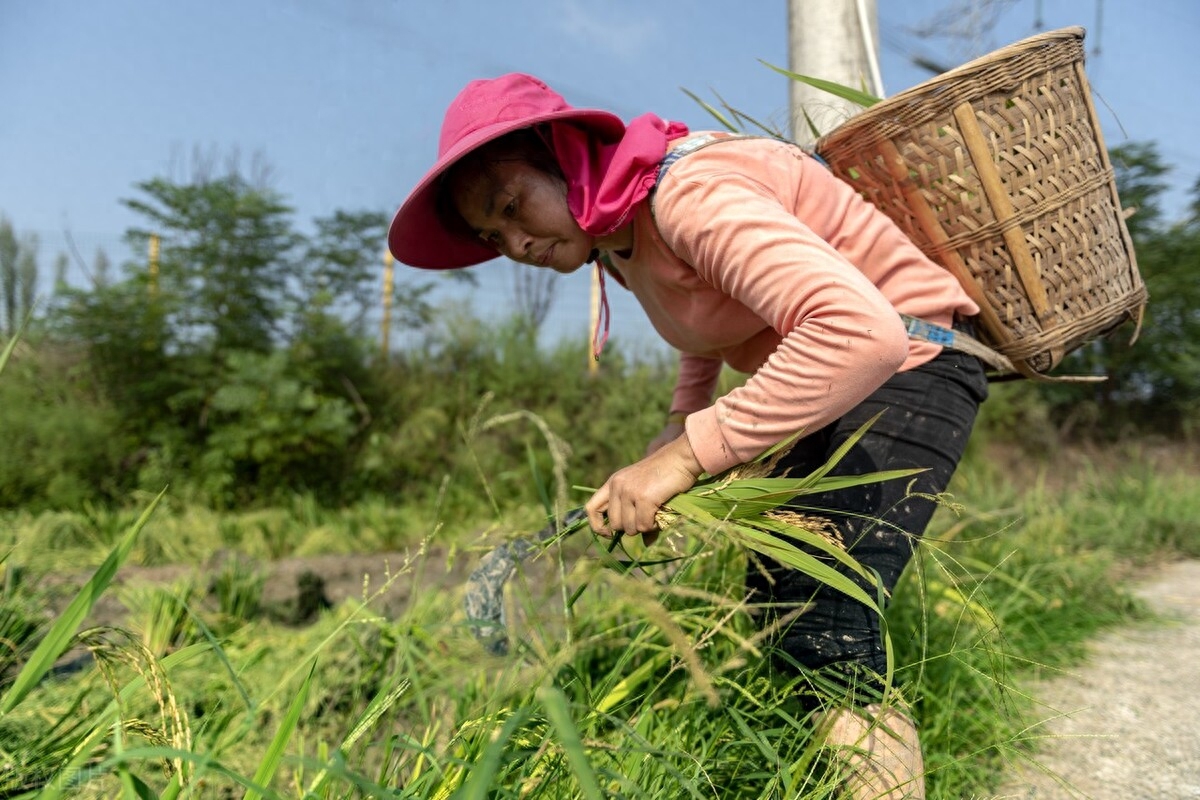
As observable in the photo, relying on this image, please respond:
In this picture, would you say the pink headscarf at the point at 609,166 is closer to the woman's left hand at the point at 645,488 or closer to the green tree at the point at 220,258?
the woman's left hand at the point at 645,488

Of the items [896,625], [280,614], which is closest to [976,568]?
[896,625]

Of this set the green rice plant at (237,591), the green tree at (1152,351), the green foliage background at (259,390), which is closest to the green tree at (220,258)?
the green foliage background at (259,390)

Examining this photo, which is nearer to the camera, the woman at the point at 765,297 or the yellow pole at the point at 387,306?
the woman at the point at 765,297

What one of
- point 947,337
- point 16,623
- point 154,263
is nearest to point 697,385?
point 947,337

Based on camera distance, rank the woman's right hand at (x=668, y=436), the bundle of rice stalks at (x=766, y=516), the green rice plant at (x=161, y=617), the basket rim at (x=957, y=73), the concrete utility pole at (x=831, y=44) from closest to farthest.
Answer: the bundle of rice stalks at (x=766, y=516), the basket rim at (x=957, y=73), the woman's right hand at (x=668, y=436), the green rice plant at (x=161, y=617), the concrete utility pole at (x=831, y=44)

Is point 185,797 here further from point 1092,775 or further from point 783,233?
point 1092,775

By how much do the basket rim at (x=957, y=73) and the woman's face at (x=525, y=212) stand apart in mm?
637

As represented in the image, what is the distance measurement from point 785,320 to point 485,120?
2.44 ft

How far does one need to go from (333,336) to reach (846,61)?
4.68 meters

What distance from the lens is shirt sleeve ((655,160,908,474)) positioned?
4.29 ft

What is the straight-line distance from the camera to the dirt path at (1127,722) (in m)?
1.99

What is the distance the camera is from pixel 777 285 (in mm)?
1364

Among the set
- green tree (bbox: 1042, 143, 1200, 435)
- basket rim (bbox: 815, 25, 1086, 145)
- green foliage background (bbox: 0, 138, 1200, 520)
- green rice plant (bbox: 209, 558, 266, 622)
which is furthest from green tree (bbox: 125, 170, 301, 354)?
green tree (bbox: 1042, 143, 1200, 435)

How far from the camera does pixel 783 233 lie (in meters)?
1.38
